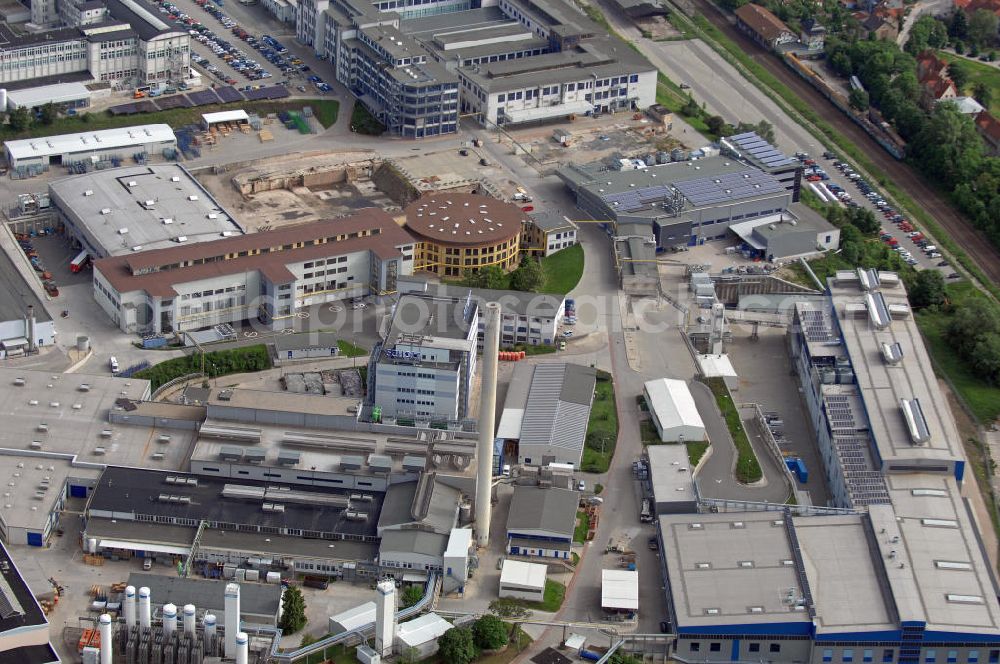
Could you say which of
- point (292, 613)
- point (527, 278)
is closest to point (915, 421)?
point (527, 278)

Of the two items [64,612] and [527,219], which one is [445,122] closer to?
[527,219]

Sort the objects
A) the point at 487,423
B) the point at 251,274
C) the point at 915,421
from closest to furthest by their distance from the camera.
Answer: the point at 487,423, the point at 915,421, the point at 251,274

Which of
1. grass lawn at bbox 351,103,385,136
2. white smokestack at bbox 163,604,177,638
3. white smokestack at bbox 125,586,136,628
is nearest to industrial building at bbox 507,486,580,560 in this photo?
white smokestack at bbox 163,604,177,638

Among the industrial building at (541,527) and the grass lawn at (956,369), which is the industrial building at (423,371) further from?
the grass lawn at (956,369)

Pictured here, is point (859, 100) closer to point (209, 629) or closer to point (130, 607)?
point (209, 629)

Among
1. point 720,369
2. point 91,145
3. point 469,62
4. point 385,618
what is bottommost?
point 91,145

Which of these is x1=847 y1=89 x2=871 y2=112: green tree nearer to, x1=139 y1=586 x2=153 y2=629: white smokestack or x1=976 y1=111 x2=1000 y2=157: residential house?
x1=976 y1=111 x2=1000 y2=157: residential house
